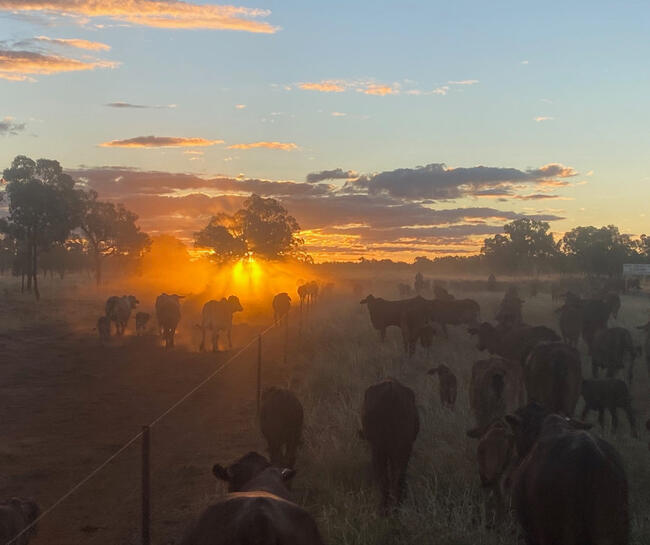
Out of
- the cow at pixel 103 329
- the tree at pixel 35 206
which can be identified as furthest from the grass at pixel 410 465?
the tree at pixel 35 206

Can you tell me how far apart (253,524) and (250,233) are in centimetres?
5917

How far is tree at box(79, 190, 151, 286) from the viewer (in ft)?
196

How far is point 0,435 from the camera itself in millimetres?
12875

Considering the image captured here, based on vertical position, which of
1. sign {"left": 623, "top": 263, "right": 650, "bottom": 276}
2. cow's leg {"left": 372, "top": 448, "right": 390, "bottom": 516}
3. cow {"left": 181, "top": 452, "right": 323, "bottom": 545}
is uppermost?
cow {"left": 181, "top": 452, "right": 323, "bottom": 545}

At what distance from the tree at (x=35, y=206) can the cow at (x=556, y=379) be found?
38.0 m

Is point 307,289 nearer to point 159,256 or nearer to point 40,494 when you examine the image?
point 40,494

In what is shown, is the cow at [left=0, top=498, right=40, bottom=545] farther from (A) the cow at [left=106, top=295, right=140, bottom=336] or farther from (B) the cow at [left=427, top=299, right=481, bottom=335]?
(B) the cow at [left=427, top=299, right=481, bottom=335]

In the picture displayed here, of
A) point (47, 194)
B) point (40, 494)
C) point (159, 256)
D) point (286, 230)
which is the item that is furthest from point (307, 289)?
point (159, 256)

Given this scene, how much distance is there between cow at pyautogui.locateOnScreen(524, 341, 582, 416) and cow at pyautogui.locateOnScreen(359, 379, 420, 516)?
13.2 ft

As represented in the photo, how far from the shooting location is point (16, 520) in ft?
24.4

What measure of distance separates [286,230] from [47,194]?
2272cm

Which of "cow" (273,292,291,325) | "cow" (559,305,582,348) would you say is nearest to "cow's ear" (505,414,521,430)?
"cow" (559,305,582,348)

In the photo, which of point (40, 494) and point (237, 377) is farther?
point (237, 377)

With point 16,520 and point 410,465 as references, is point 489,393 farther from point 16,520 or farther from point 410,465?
point 16,520
